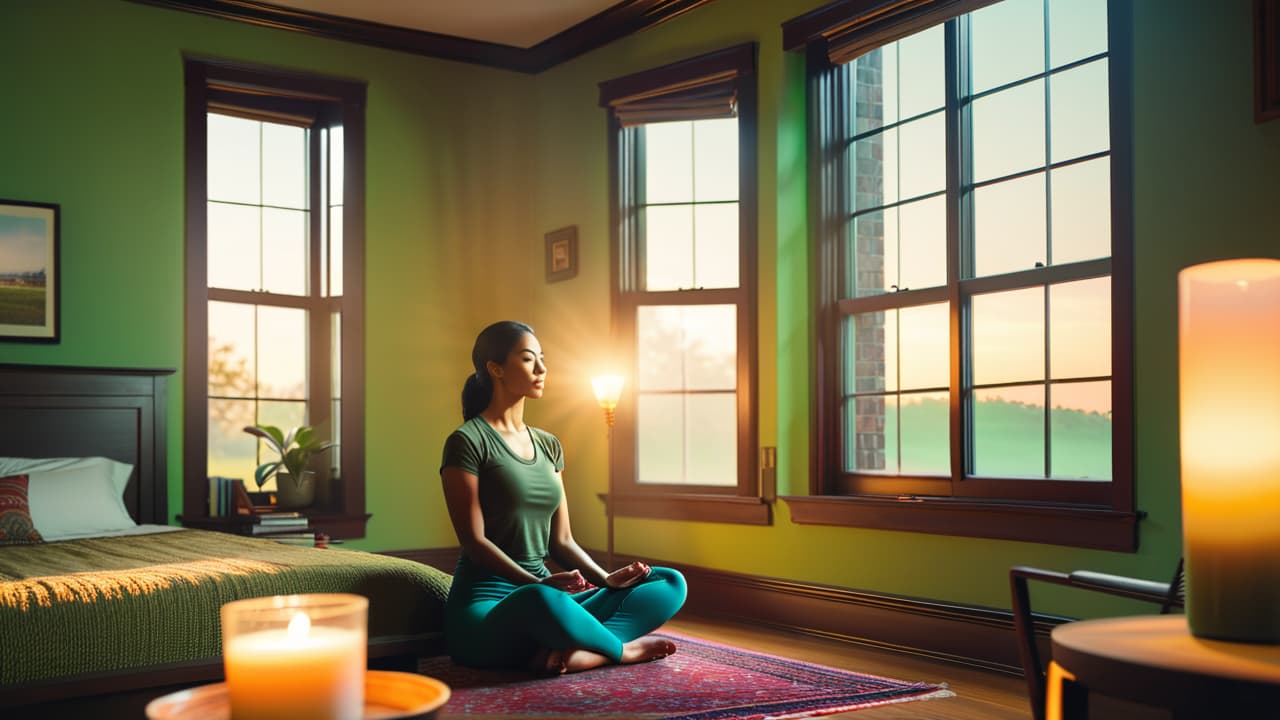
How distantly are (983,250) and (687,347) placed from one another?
73.1 inches

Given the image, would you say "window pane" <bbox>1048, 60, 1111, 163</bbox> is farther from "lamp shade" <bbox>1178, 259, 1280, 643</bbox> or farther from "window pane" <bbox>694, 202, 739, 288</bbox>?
"lamp shade" <bbox>1178, 259, 1280, 643</bbox>

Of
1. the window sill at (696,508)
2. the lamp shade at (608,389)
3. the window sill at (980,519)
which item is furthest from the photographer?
the lamp shade at (608,389)

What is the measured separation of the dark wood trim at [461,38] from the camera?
622 cm

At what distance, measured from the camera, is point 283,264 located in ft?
21.8

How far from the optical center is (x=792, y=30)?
564 cm

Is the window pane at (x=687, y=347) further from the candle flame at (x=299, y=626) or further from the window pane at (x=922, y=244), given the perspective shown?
the candle flame at (x=299, y=626)

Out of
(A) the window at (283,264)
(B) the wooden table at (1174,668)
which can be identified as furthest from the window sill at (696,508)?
(B) the wooden table at (1174,668)

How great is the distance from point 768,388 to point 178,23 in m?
3.66

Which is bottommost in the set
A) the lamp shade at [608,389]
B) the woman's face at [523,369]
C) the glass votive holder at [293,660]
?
the glass votive holder at [293,660]

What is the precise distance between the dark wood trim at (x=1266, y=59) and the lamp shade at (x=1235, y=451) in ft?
8.16

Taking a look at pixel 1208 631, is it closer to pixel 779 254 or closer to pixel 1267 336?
pixel 1267 336

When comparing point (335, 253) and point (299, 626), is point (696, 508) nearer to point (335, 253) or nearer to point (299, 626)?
point (335, 253)

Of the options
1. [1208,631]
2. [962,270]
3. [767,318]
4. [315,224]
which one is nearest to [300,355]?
[315,224]

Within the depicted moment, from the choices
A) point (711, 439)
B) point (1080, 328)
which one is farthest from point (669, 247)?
point (1080, 328)
